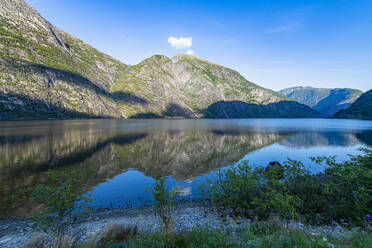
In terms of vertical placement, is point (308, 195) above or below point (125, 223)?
above

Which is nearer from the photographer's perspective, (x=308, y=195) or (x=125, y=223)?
(x=308, y=195)

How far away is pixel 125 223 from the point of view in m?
13.9

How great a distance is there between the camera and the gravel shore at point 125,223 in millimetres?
11508

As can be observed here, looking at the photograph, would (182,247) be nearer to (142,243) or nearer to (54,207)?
(142,243)

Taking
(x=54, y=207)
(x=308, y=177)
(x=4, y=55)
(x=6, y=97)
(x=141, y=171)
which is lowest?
(x=141, y=171)

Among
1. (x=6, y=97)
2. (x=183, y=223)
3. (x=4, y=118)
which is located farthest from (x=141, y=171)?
(x=6, y=97)

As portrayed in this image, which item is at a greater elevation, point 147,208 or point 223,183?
point 223,183

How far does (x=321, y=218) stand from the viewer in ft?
39.0

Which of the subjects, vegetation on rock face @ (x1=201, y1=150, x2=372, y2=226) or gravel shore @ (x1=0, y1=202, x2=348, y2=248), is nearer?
vegetation on rock face @ (x1=201, y1=150, x2=372, y2=226)

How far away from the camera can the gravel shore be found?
453 inches

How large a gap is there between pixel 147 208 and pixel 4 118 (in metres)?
213

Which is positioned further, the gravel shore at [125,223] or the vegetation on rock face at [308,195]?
the gravel shore at [125,223]

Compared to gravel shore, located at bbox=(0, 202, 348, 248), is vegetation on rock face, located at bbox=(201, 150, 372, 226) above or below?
above

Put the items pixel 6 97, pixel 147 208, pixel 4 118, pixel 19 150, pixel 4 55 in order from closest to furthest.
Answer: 1. pixel 147 208
2. pixel 19 150
3. pixel 4 118
4. pixel 6 97
5. pixel 4 55
